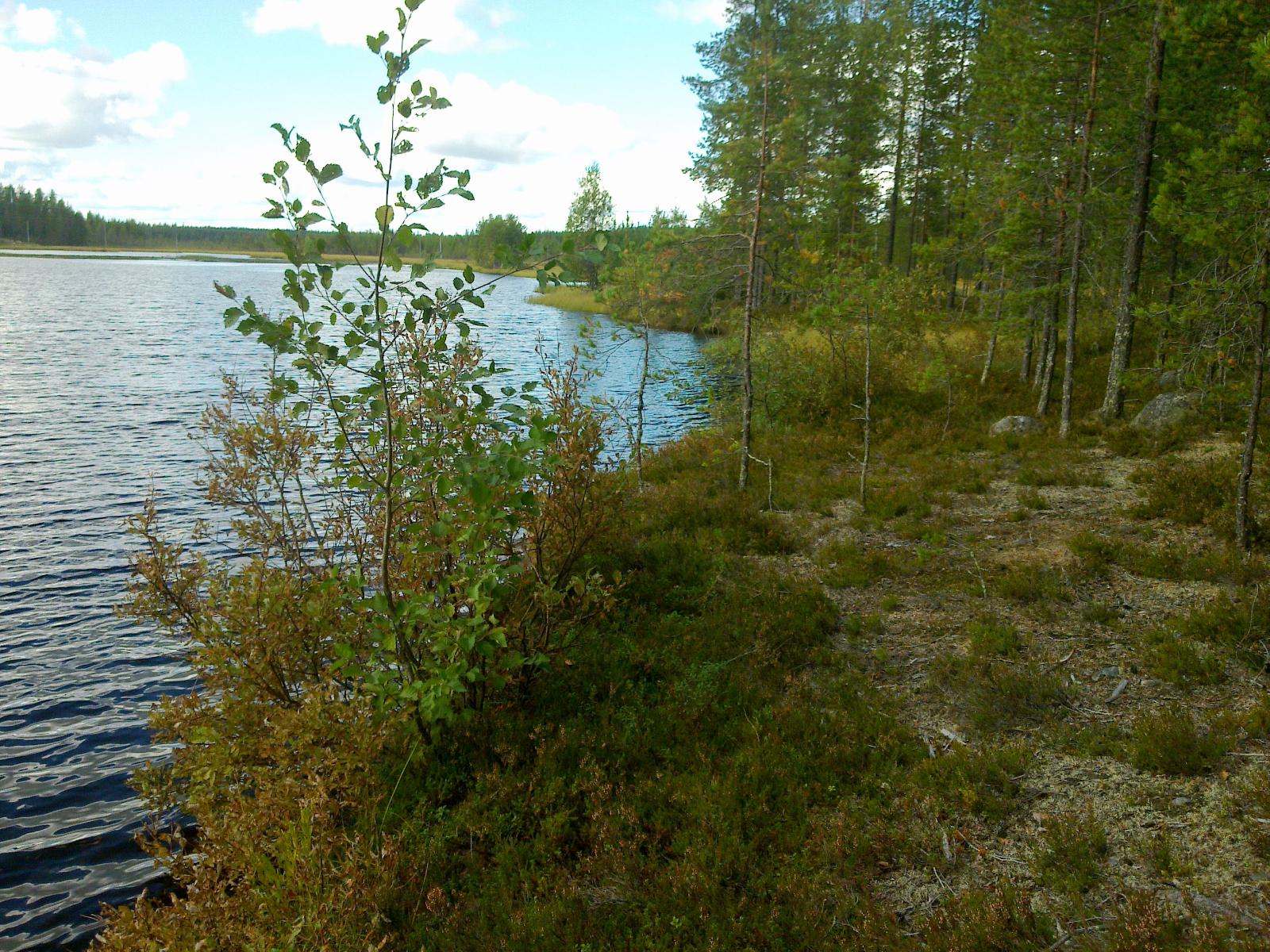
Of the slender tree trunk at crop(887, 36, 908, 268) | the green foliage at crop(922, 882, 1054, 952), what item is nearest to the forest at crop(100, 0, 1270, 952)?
the green foliage at crop(922, 882, 1054, 952)

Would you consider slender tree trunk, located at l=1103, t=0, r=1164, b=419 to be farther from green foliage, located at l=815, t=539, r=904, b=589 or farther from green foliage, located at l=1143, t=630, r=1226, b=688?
green foliage, located at l=1143, t=630, r=1226, b=688

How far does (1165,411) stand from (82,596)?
67.3 feet

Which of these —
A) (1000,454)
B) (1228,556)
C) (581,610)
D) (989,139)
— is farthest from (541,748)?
(989,139)

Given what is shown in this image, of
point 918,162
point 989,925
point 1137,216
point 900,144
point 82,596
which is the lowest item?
A: point 82,596

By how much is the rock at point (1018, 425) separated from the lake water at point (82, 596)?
22.7 ft

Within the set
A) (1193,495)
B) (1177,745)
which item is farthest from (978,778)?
(1193,495)

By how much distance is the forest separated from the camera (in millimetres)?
4730

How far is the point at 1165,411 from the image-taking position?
1542cm

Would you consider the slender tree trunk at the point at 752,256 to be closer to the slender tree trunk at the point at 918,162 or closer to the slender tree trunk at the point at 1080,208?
the slender tree trunk at the point at 1080,208

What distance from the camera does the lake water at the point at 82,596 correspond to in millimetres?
7016

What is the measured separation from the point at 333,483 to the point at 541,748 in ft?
10.3

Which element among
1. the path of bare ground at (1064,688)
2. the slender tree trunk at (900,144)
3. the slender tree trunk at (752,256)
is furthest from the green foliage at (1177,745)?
the slender tree trunk at (900,144)

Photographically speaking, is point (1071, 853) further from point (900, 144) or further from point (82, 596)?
point (900, 144)

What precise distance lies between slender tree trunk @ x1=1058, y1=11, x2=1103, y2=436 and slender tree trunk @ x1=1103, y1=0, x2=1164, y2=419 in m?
0.86
